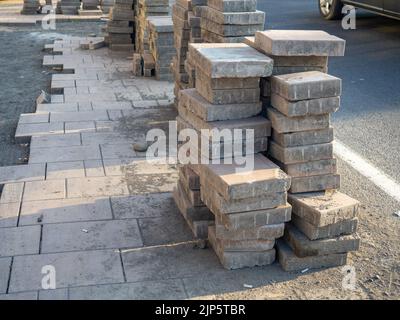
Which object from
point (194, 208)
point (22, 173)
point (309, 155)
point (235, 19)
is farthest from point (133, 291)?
point (235, 19)

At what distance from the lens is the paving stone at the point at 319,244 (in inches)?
190

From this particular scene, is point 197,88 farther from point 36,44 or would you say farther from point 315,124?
point 36,44

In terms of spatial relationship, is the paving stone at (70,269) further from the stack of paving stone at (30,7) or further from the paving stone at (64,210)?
the stack of paving stone at (30,7)

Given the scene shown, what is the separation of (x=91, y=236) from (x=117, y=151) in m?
2.20

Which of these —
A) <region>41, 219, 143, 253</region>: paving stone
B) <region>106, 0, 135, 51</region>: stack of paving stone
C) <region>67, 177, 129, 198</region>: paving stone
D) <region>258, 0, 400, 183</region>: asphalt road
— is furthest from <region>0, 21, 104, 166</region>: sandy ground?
<region>258, 0, 400, 183</region>: asphalt road

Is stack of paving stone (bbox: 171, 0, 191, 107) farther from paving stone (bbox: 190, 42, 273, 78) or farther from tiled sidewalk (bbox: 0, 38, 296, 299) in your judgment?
paving stone (bbox: 190, 42, 273, 78)

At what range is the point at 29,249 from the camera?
5.13m

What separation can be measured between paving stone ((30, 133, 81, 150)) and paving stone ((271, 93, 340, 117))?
3.60 m

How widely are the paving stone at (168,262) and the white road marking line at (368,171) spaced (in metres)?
2.21

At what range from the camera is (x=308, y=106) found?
4809 millimetres

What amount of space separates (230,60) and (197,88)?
659 mm

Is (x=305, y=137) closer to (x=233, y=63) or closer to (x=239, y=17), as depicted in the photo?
(x=233, y=63)

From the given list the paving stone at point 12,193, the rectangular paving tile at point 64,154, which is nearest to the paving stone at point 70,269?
the paving stone at point 12,193
